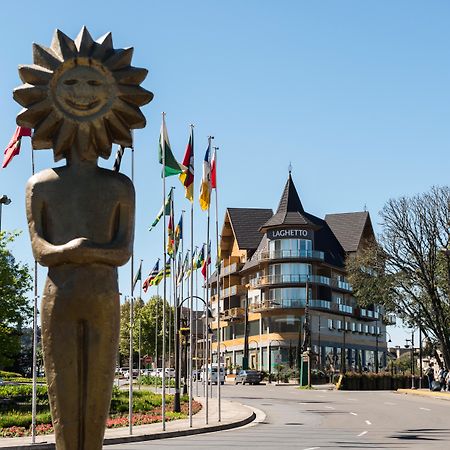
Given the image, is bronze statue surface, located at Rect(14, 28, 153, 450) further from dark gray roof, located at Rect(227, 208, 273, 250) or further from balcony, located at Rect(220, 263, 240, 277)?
balcony, located at Rect(220, 263, 240, 277)

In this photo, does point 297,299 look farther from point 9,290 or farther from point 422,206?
point 9,290

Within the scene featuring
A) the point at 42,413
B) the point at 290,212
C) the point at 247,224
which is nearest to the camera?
the point at 42,413

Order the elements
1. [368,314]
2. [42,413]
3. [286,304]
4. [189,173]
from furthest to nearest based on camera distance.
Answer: [368,314] → [286,304] → [42,413] → [189,173]

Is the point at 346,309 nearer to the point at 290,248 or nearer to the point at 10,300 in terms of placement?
the point at 290,248

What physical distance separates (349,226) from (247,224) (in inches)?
471

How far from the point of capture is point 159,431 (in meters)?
20.8

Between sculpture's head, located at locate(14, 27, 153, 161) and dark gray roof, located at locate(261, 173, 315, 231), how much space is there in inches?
2881

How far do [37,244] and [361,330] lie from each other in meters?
92.0

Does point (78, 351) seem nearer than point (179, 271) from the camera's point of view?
Yes

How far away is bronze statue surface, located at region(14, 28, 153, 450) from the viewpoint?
307 inches

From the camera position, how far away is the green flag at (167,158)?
864 inches

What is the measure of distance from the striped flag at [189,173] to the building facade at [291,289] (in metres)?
50.7

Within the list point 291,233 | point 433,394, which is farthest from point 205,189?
point 291,233

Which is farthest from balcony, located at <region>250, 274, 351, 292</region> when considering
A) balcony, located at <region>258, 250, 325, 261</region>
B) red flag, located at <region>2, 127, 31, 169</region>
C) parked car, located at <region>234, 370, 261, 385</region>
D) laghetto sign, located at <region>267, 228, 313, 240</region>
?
red flag, located at <region>2, 127, 31, 169</region>
